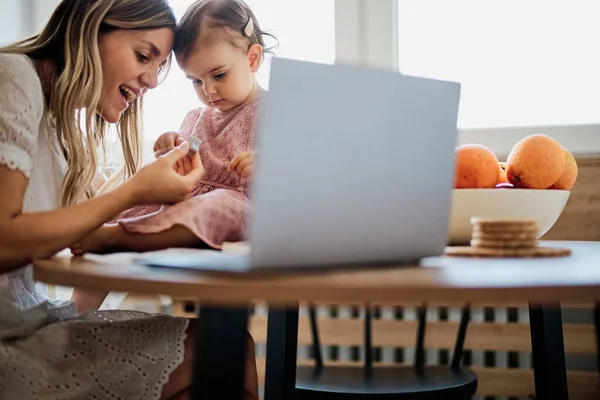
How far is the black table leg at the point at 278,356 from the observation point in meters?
1.15

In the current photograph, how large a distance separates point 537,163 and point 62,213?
655 millimetres

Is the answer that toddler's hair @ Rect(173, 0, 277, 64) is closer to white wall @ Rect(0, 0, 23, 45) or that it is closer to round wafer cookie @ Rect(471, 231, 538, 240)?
round wafer cookie @ Rect(471, 231, 538, 240)

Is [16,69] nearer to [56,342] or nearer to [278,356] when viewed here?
[56,342]

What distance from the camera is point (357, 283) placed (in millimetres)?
520

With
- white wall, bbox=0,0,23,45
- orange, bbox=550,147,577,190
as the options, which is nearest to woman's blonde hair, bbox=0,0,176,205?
orange, bbox=550,147,577,190

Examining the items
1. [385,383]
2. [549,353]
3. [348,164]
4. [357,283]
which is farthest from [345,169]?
[385,383]

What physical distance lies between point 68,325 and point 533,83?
177 cm

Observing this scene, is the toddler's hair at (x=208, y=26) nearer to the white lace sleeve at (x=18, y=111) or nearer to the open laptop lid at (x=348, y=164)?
the white lace sleeve at (x=18, y=111)

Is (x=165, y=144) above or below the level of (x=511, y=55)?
below

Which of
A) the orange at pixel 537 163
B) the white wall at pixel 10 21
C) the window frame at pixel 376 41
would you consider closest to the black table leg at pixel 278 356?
the orange at pixel 537 163

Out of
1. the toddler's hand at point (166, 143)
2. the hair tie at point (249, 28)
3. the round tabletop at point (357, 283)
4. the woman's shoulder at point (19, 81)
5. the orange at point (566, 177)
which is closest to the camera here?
the round tabletop at point (357, 283)

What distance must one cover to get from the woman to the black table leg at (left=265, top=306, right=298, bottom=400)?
123 mm

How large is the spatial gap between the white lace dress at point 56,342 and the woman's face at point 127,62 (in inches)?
7.5

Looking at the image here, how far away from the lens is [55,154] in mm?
1101
